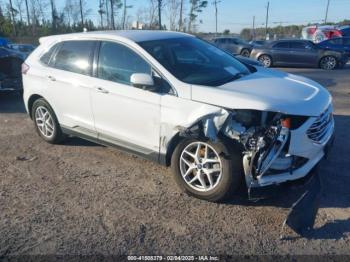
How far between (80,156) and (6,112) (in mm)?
3917

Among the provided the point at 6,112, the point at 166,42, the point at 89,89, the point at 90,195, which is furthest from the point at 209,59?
the point at 6,112

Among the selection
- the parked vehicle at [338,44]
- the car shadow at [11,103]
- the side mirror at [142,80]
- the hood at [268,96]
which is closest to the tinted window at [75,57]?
the side mirror at [142,80]

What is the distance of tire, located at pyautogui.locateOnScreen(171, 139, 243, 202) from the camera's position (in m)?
3.65

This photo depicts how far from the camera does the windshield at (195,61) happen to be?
4223 mm

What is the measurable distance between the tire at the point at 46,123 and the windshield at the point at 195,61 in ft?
6.89

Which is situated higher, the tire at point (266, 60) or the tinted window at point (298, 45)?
the tinted window at point (298, 45)

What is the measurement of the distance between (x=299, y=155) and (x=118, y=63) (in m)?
2.44

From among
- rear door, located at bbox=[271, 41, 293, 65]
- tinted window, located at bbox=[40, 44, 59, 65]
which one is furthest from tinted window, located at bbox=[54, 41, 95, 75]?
rear door, located at bbox=[271, 41, 293, 65]

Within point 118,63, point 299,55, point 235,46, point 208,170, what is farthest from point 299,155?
point 235,46

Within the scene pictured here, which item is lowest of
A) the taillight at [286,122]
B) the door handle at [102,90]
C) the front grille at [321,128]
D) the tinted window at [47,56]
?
the front grille at [321,128]

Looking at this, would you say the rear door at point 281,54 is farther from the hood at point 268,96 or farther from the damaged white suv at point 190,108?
the hood at point 268,96

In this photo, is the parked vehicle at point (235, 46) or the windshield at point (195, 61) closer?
the windshield at point (195, 61)

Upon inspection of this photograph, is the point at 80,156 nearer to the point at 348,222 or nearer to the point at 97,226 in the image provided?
the point at 97,226

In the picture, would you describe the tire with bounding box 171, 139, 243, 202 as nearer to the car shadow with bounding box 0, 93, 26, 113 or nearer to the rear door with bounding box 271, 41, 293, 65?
the car shadow with bounding box 0, 93, 26, 113
